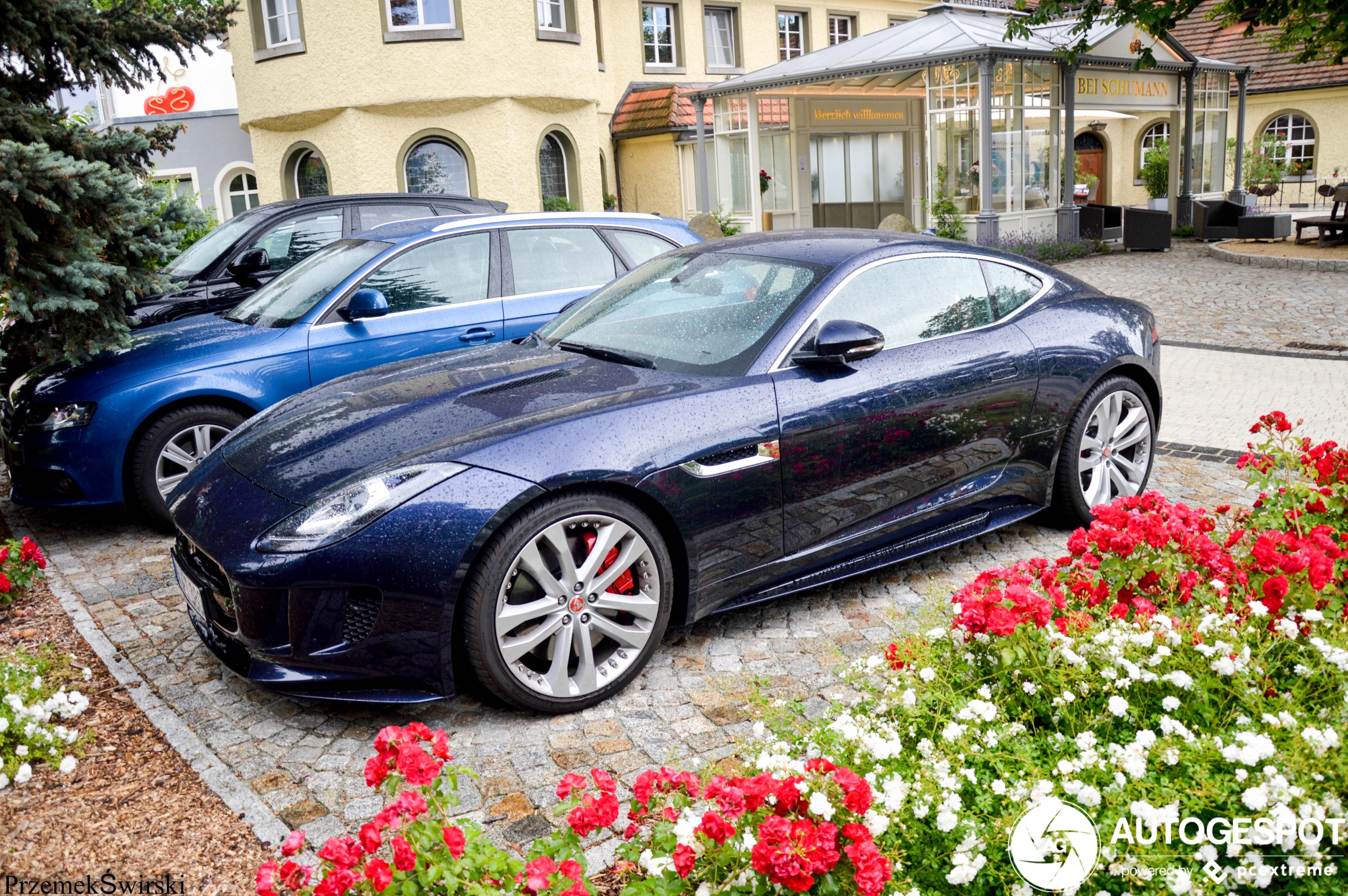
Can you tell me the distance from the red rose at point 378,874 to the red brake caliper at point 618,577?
1694 millimetres

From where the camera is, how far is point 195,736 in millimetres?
3711

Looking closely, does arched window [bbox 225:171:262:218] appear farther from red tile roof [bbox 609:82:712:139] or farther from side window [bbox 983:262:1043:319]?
side window [bbox 983:262:1043:319]

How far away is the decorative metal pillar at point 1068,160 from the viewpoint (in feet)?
69.4

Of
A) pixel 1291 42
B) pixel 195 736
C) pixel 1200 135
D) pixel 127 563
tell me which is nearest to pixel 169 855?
pixel 195 736

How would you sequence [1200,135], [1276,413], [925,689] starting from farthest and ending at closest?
[1200,135] → [1276,413] → [925,689]

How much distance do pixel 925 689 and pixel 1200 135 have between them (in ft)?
87.7

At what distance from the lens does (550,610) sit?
11.9 feet

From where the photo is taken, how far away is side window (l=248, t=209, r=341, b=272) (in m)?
8.99

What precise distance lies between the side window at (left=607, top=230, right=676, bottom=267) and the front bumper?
3.83 metres

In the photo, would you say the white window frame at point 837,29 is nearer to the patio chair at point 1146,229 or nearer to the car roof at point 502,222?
the patio chair at point 1146,229

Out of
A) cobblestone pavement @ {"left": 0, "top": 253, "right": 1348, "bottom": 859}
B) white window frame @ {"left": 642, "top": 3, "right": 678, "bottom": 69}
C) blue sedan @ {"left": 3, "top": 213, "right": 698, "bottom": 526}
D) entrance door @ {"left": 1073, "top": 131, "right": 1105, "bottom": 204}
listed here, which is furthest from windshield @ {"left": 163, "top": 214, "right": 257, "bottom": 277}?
entrance door @ {"left": 1073, "top": 131, "right": 1105, "bottom": 204}

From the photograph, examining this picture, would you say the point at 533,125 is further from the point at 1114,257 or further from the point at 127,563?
the point at 127,563

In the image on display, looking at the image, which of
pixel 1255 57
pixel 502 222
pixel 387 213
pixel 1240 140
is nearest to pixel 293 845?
pixel 502 222

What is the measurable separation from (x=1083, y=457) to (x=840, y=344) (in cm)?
183
